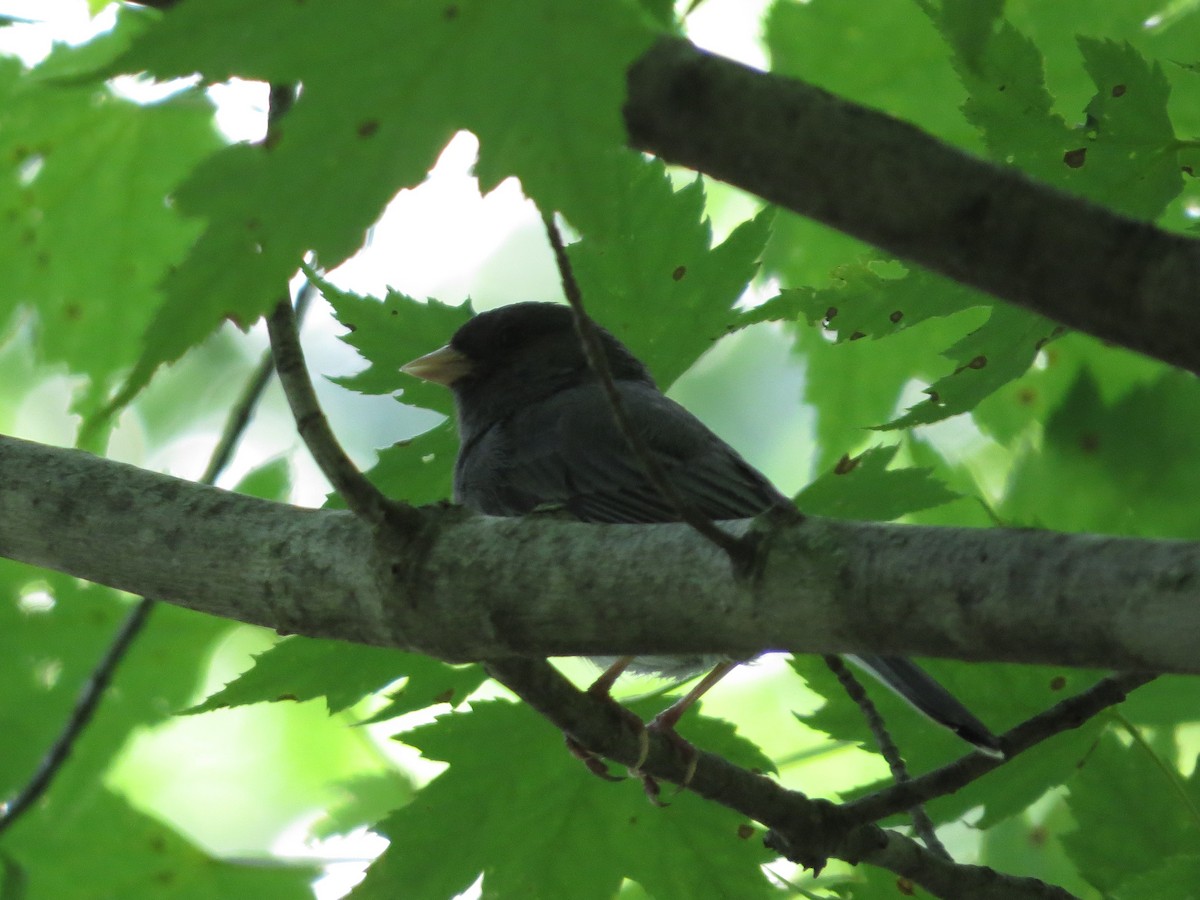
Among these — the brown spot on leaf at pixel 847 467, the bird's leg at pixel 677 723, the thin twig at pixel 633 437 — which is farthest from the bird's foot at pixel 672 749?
the thin twig at pixel 633 437

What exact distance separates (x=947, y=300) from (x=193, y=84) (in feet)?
3.12

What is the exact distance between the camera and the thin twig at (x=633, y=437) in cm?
122

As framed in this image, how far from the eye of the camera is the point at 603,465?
269 centimetres

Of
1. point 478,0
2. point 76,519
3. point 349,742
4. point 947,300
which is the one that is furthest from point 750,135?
point 349,742

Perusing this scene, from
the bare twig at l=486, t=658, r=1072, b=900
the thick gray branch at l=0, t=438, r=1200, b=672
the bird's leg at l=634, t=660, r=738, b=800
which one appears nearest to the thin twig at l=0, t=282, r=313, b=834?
the thick gray branch at l=0, t=438, r=1200, b=672

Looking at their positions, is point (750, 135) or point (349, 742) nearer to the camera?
point (750, 135)

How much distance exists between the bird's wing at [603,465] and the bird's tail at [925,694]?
50 centimetres

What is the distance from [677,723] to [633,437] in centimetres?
91

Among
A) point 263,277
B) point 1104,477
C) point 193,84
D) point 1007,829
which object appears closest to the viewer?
point 263,277

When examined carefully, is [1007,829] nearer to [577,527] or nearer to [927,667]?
[927,667]

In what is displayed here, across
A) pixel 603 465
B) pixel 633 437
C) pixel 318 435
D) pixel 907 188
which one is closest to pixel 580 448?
pixel 603 465

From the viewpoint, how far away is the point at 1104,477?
2697 mm

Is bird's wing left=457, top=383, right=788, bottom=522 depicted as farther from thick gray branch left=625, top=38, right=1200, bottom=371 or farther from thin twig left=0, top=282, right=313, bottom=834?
thick gray branch left=625, top=38, right=1200, bottom=371

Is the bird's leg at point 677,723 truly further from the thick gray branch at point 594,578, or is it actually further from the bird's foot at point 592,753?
the thick gray branch at point 594,578
